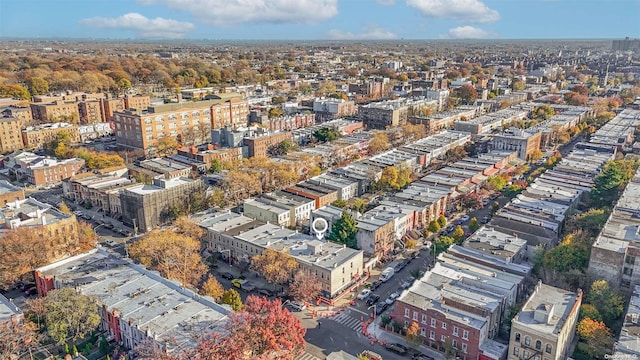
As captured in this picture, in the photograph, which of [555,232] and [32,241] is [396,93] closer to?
[555,232]

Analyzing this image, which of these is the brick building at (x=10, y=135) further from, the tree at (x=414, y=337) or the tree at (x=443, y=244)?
the tree at (x=414, y=337)

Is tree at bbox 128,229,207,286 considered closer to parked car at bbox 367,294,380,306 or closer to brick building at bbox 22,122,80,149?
parked car at bbox 367,294,380,306

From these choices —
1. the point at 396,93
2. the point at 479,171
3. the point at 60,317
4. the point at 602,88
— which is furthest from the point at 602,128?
the point at 60,317

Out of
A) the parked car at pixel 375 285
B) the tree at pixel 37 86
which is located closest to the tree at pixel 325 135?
the parked car at pixel 375 285

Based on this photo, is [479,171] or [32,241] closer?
[32,241]

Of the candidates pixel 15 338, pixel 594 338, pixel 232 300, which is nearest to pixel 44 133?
pixel 15 338

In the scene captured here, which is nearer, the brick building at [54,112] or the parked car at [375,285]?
the parked car at [375,285]

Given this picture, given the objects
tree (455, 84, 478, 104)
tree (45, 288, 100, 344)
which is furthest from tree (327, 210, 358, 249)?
tree (455, 84, 478, 104)
